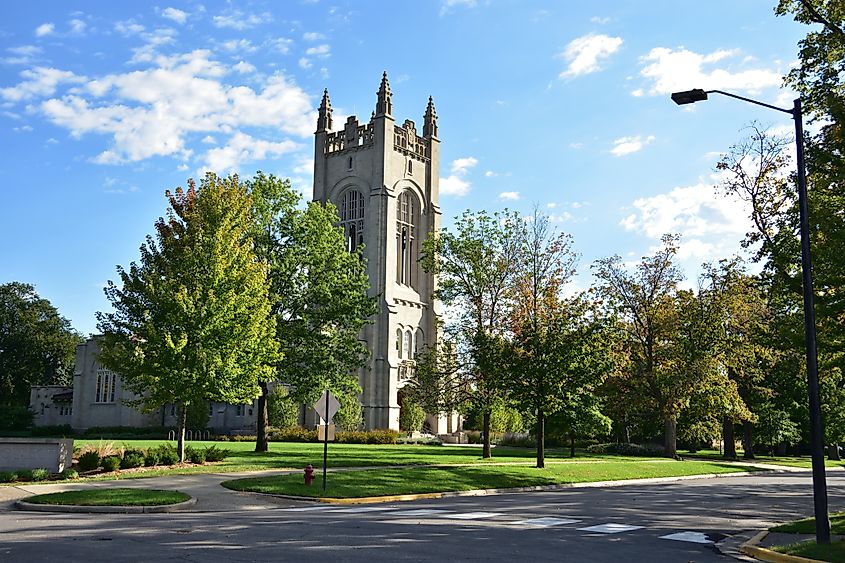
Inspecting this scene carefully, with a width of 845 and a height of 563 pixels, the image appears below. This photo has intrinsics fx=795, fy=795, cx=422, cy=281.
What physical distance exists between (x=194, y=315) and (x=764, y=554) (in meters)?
19.2

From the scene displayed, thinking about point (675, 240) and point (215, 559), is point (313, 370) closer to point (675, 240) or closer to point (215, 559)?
point (675, 240)

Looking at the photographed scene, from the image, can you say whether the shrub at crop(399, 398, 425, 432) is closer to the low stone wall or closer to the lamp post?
the low stone wall

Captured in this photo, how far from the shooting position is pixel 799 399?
55.9 m

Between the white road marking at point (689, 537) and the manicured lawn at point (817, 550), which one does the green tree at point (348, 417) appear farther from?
the manicured lawn at point (817, 550)

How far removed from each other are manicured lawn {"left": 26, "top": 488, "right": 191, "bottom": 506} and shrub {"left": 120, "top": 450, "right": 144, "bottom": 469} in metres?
6.37

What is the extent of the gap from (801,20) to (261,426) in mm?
26647

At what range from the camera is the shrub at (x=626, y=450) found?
4822cm

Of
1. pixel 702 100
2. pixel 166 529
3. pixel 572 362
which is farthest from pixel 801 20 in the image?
pixel 166 529

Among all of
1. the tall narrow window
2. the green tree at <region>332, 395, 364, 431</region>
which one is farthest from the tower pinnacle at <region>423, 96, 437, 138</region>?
the tall narrow window

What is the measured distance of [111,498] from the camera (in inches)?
682

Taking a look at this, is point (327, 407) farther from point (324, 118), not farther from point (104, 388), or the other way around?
point (324, 118)

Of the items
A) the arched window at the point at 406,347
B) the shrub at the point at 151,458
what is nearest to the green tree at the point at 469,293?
the shrub at the point at 151,458

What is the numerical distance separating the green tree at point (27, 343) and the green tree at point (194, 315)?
2232 inches

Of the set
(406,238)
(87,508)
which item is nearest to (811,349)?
(87,508)
